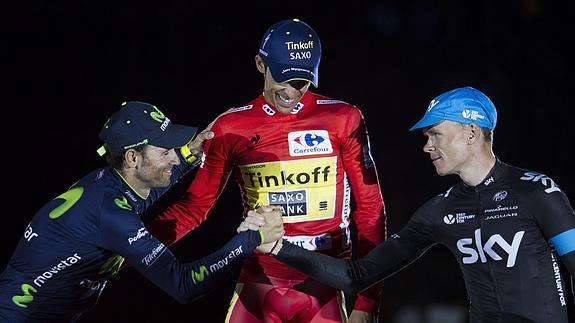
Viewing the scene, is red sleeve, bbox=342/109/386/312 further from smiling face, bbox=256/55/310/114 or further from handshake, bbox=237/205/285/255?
handshake, bbox=237/205/285/255

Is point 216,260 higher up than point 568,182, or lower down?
higher up

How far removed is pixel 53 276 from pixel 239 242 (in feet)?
2.83

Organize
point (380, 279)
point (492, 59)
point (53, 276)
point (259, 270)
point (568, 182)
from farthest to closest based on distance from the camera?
1. point (492, 59)
2. point (568, 182)
3. point (259, 270)
4. point (380, 279)
5. point (53, 276)

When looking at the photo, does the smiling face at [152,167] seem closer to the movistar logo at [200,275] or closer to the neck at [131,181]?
the neck at [131,181]

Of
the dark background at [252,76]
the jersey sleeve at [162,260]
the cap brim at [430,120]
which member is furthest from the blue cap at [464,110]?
the dark background at [252,76]

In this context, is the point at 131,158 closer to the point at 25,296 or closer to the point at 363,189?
the point at 25,296

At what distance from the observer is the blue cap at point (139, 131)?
14.3ft

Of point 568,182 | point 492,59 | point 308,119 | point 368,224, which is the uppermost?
point 308,119

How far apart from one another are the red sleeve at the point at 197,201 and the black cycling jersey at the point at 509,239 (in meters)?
Answer: 1.15

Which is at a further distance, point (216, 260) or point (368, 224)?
point (368, 224)

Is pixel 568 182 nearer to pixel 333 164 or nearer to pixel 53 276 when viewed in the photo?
pixel 333 164

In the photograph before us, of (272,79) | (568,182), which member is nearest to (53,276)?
(272,79)

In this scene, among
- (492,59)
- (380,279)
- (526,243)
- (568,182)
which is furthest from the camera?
(492,59)

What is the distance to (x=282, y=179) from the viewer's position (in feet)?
15.5
